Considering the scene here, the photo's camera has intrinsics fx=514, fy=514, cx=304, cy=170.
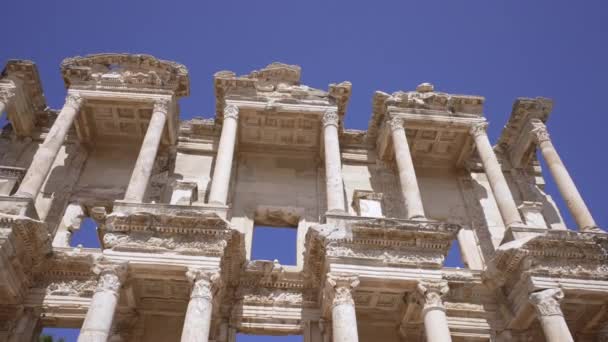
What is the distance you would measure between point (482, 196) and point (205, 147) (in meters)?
10.0

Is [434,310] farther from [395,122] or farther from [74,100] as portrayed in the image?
[74,100]

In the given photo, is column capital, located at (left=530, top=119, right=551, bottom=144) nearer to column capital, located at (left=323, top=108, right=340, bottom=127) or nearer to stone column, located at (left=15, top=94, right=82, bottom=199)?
column capital, located at (left=323, top=108, right=340, bottom=127)

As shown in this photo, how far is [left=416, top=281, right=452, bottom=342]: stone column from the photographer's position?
11500 millimetres

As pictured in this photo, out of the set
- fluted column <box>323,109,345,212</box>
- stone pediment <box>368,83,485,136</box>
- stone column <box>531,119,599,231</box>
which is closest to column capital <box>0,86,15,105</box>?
fluted column <box>323,109,345,212</box>

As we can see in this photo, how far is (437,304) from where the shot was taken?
12.0 metres

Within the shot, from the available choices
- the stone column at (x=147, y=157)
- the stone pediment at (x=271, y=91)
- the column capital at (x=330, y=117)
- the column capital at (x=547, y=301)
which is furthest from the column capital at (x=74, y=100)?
the column capital at (x=547, y=301)

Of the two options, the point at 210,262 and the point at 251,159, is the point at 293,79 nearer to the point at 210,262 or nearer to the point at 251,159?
the point at 251,159

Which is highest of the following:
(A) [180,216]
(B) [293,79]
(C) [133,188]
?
(B) [293,79]

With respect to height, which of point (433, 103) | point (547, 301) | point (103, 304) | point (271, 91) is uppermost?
point (271, 91)

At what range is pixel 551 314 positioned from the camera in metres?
11.9

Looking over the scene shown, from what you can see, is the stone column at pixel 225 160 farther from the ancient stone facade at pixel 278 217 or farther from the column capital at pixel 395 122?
the column capital at pixel 395 122

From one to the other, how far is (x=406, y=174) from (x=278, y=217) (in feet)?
14.7

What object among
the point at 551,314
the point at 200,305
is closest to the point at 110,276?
the point at 200,305

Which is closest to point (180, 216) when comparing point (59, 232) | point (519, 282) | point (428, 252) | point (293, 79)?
point (59, 232)
